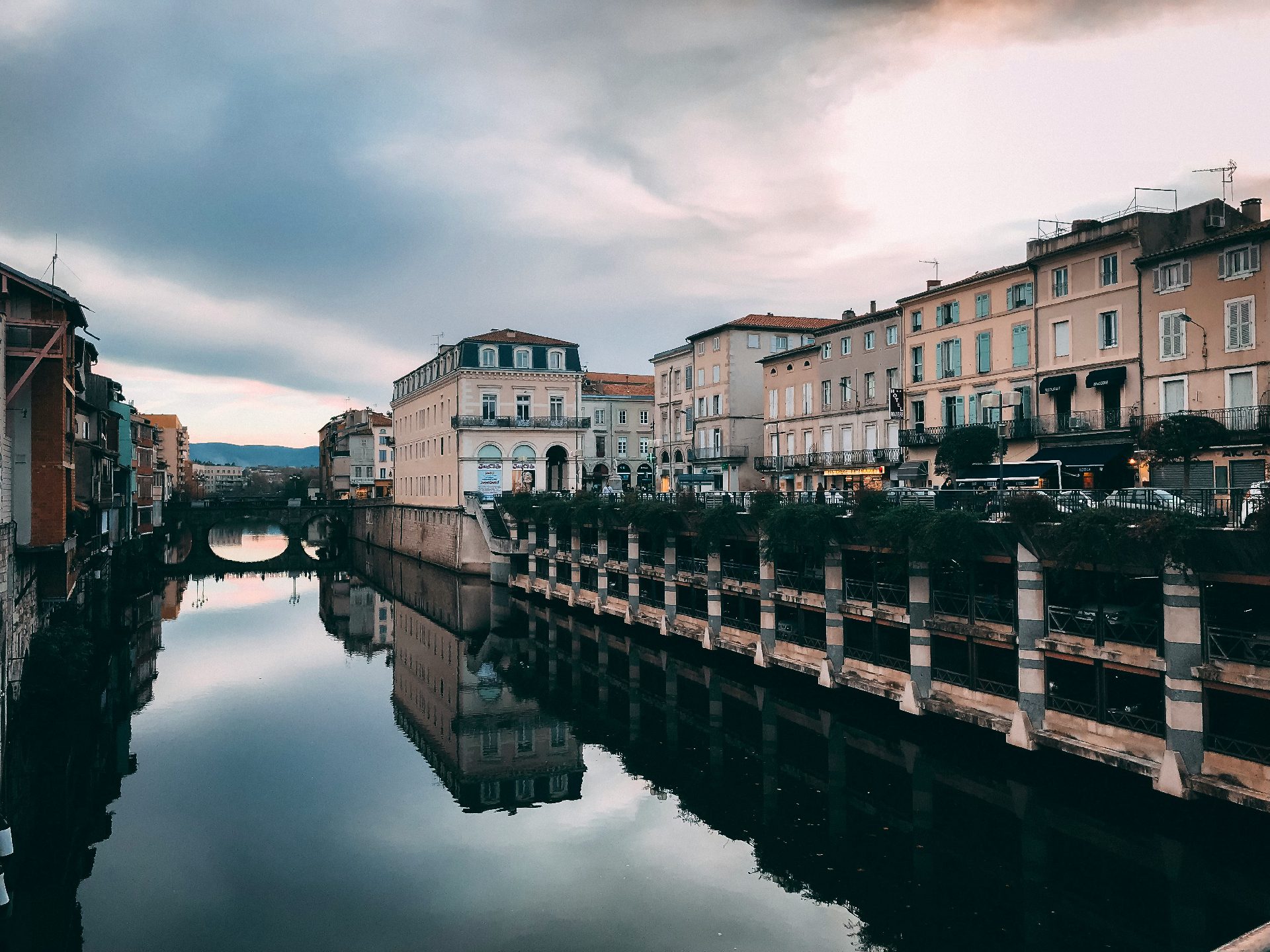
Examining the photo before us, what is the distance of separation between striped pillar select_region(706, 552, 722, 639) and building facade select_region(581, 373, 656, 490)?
2248 inches

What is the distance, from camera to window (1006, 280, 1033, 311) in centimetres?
4653

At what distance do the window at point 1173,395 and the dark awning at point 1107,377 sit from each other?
202 cm

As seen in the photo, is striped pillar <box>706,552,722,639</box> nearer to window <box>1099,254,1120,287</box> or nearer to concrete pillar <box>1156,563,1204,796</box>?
window <box>1099,254,1120,287</box>

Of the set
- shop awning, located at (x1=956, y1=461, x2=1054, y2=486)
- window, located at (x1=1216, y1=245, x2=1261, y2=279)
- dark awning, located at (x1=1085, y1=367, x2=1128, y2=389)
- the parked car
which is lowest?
the parked car

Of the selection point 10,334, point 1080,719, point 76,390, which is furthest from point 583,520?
point 1080,719

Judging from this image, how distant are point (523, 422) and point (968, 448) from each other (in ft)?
170

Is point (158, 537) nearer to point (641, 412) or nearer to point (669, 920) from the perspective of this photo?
point (641, 412)

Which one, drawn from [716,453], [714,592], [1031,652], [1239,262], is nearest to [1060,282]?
[1239,262]

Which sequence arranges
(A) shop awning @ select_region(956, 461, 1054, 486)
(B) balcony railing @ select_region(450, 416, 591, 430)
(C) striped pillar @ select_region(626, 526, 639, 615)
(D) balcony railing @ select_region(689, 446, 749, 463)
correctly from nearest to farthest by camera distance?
(A) shop awning @ select_region(956, 461, 1054, 486), (C) striped pillar @ select_region(626, 526, 639, 615), (D) balcony railing @ select_region(689, 446, 749, 463), (B) balcony railing @ select_region(450, 416, 591, 430)

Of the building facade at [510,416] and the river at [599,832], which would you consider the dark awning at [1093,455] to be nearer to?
the river at [599,832]

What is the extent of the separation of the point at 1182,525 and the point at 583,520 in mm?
42162

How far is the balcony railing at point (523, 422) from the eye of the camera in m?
84.1

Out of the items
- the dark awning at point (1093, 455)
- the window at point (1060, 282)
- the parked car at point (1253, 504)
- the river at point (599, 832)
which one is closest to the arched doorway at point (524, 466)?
the river at point (599, 832)

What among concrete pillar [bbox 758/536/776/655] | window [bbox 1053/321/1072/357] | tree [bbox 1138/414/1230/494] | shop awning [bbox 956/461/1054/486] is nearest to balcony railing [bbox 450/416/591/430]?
concrete pillar [bbox 758/536/776/655]
